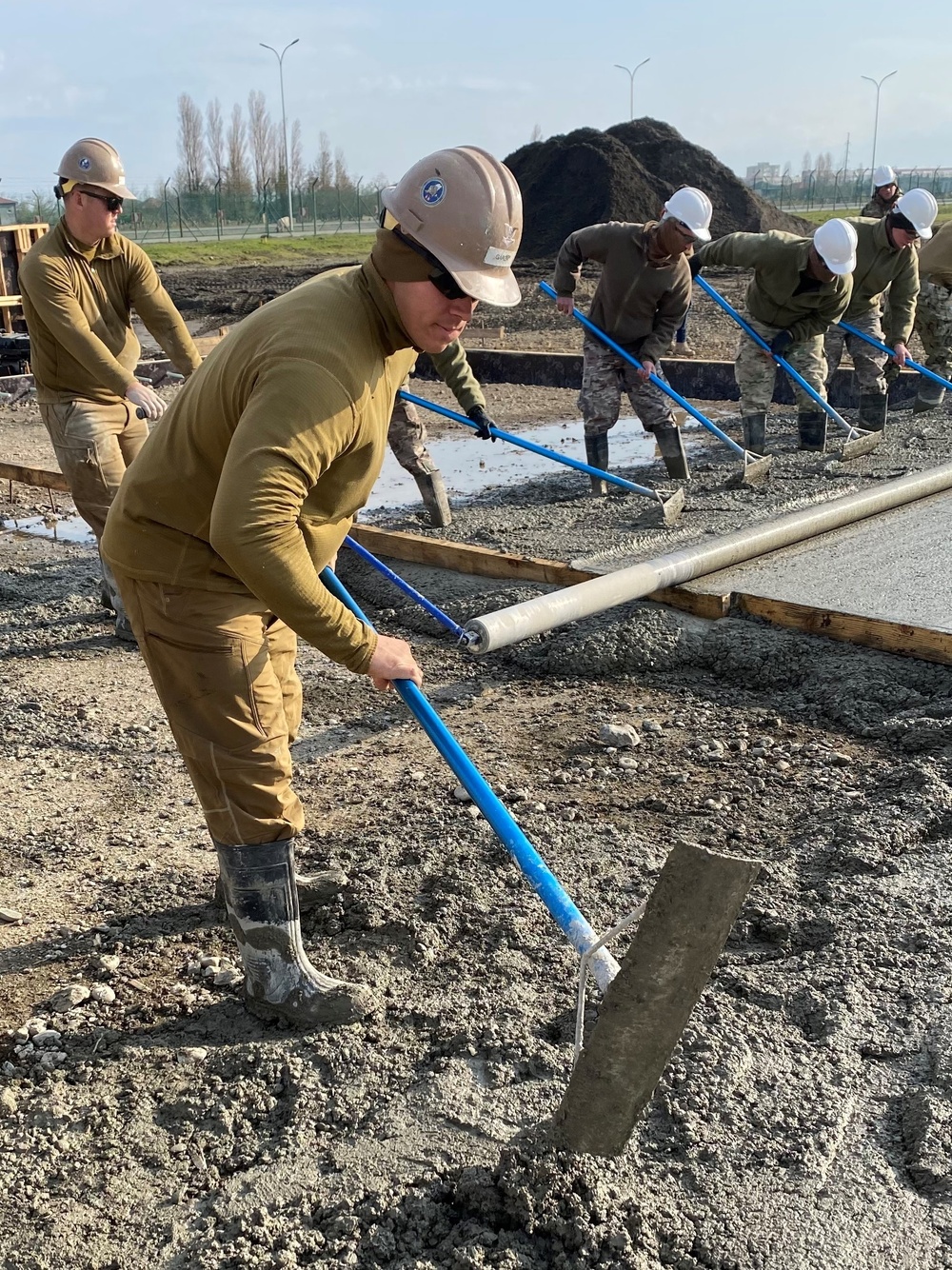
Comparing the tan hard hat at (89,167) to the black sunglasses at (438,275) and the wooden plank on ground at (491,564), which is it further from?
the black sunglasses at (438,275)

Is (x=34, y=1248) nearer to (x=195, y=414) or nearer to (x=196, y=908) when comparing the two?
(x=196, y=908)

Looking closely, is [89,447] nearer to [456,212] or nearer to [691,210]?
[456,212]

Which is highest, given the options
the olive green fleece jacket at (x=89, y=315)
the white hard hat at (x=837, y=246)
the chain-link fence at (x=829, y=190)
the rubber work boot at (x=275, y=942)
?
the chain-link fence at (x=829, y=190)

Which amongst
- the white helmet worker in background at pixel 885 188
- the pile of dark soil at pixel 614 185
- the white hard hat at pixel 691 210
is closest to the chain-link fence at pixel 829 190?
the pile of dark soil at pixel 614 185

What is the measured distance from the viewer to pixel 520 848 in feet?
8.51

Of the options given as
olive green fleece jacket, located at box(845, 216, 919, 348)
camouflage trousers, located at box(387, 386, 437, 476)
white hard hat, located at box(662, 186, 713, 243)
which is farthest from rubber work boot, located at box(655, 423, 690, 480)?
olive green fleece jacket, located at box(845, 216, 919, 348)

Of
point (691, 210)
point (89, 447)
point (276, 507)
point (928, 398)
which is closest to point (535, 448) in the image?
point (691, 210)

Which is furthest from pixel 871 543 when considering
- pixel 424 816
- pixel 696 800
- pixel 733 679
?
pixel 424 816

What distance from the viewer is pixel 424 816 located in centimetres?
394

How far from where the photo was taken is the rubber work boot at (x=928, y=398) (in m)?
10.1

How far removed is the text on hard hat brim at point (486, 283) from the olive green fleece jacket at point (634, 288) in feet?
16.7

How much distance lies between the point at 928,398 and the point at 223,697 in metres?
9.01

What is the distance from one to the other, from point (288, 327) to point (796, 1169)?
1.97 m

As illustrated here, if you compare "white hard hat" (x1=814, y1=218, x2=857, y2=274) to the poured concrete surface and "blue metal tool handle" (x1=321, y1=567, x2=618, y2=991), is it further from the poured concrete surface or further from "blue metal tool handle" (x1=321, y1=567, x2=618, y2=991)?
"blue metal tool handle" (x1=321, y1=567, x2=618, y2=991)
